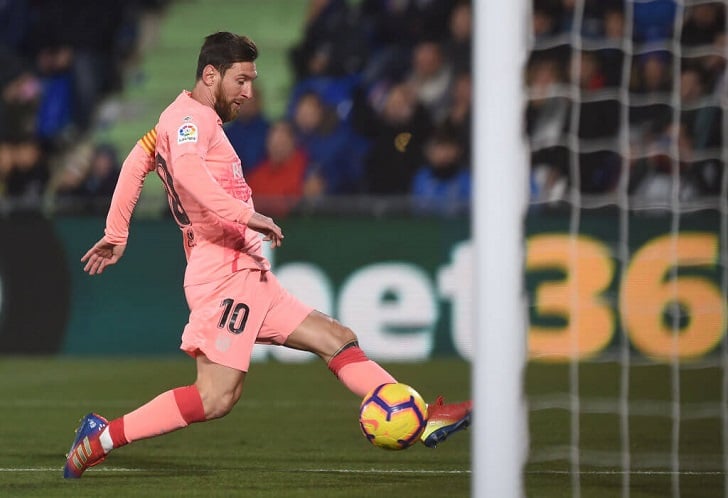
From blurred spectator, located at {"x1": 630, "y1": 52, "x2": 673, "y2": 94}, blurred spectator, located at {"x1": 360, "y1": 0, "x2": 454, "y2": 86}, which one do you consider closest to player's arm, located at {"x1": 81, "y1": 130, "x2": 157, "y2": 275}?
blurred spectator, located at {"x1": 630, "y1": 52, "x2": 673, "y2": 94}

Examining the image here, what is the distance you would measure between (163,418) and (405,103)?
7469mm

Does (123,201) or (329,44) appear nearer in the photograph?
(123,201)

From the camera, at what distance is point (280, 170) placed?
40.0 feet

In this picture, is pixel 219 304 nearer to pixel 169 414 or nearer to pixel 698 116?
pixel 169 414

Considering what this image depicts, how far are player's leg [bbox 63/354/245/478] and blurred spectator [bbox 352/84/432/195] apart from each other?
21.9 ft

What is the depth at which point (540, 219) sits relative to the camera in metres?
10.9

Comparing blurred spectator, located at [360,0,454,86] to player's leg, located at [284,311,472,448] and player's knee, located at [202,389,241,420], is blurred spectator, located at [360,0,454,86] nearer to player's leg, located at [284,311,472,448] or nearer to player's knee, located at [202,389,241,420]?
player's leg, located at [284,311,472,448]

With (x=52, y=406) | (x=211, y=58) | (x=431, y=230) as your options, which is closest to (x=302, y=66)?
(x=431, y=230)

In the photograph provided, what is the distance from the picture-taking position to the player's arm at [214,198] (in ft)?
16.3

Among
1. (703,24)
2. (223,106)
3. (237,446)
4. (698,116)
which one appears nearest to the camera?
(223,106)

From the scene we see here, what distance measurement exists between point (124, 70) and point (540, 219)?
580 centimetres

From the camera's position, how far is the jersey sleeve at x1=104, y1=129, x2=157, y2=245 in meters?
5.63

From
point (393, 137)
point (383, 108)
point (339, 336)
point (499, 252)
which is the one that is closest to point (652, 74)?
point (393, 137)

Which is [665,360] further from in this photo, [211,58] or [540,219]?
[211,58]
